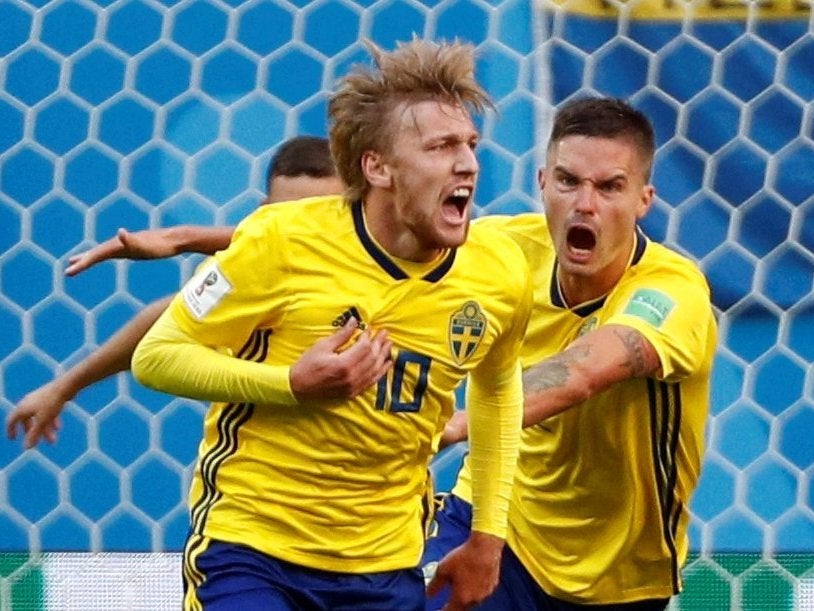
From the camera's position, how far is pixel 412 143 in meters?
2.58

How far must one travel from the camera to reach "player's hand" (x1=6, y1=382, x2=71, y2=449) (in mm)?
2979

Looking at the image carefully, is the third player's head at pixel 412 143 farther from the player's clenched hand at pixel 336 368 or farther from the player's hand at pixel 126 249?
the player's hand at pixel 126 249

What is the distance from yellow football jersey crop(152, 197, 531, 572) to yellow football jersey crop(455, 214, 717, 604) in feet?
1.44

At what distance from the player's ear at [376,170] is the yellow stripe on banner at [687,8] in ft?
4.31

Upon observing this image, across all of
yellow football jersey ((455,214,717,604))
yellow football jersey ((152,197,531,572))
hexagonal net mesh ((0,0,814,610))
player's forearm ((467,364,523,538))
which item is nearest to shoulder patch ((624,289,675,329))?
yellow football jersey ((455,214,717,604))

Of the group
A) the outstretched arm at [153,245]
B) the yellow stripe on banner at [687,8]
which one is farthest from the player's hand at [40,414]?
the yellow stripe on banner at [687,8]

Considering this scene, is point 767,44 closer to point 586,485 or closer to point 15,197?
point 586,485

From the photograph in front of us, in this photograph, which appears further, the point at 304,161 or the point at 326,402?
the point at 304,161

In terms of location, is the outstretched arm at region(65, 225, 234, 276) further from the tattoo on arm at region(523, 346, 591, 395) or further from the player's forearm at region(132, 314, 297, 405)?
the tattoo on arm at region(523, 346, 591, 395)

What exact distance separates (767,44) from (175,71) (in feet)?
4.02

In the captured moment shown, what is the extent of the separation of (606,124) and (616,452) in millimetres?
540

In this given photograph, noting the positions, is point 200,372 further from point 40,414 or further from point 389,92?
point 40,414

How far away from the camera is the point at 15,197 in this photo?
380 centimetres

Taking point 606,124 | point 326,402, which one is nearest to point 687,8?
point 606,124
